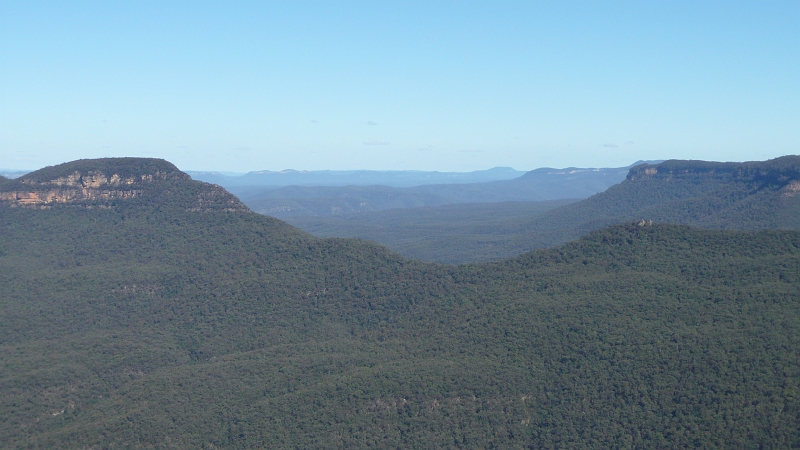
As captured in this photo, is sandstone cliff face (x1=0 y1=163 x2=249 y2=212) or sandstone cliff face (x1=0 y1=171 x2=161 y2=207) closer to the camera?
sandstone cliff face (x1=0 y1=163 x2=249 y2=212)

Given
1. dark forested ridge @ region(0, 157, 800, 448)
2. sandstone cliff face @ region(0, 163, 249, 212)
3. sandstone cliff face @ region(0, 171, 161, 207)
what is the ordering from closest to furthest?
1. dark forested ridge @ region(0, 157, 800, 448)
2. sandstone cliff face @ region(0, 163, 249, 212)
3. sandstone cliff face @ region(0, 171, 161, 207)

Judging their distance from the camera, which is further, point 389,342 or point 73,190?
→ point 73,190

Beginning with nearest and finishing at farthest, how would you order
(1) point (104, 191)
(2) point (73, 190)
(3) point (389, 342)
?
(3) point (389, 342)
(2) point (73, 190)
(1) point (104, 191)

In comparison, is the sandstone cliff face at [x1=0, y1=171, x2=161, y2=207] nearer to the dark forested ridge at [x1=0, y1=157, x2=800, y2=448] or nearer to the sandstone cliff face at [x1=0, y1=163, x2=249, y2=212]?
the sandstone cliff face at [x1=0, y1=163, x2=249, y2=212]

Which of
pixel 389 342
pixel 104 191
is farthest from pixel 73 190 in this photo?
pixel 389 342

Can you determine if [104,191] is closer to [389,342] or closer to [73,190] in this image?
[73,190]

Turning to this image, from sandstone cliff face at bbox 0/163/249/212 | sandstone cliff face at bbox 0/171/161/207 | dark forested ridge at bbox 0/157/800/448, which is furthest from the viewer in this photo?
sandstone cliff face at bbox 0/171/161/207

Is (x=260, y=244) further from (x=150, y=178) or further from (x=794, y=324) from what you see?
(x=794, y=324)

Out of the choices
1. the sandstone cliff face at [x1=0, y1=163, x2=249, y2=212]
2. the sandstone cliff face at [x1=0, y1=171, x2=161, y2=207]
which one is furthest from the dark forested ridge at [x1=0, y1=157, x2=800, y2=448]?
the sandstone cliff face at [x1=0, y1=171, x2=161, y2=207]
